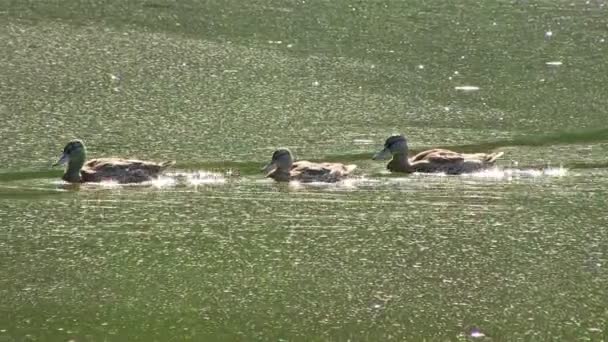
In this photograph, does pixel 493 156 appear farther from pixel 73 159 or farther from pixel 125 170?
pixel 73 159

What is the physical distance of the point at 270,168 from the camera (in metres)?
8.38

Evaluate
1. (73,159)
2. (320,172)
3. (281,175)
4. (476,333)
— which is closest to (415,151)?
(320,172)

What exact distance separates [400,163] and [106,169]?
1.83m

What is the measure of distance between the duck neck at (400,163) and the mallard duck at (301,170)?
32 centimetres

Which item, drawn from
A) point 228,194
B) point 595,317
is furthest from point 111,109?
point 595,317

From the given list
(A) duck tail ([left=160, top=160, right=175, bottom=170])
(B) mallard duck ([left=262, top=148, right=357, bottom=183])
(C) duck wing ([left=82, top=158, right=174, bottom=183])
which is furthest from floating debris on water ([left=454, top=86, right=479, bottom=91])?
(C) duck wing ([left=82, top=158, right=174, bottom=183])

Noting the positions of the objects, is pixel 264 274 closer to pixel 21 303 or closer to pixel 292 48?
pixel 21 303

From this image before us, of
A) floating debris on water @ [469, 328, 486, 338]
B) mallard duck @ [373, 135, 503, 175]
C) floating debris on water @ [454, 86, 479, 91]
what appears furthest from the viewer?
floating debris on water @ [454, 86, 479, 91]

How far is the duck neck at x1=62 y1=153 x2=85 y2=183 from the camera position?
8211 mm

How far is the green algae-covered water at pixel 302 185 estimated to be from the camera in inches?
227

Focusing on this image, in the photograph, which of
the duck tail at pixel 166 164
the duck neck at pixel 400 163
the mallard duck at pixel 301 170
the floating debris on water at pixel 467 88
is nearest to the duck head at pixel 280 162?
the mallard duck at pixel 301 170

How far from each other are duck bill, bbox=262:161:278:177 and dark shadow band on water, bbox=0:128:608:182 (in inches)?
1.9

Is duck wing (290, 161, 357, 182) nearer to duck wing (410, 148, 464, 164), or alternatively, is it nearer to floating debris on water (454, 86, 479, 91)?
duck wing (410, 148, 464, 164)

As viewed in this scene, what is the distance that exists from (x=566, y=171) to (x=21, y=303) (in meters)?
4.00
